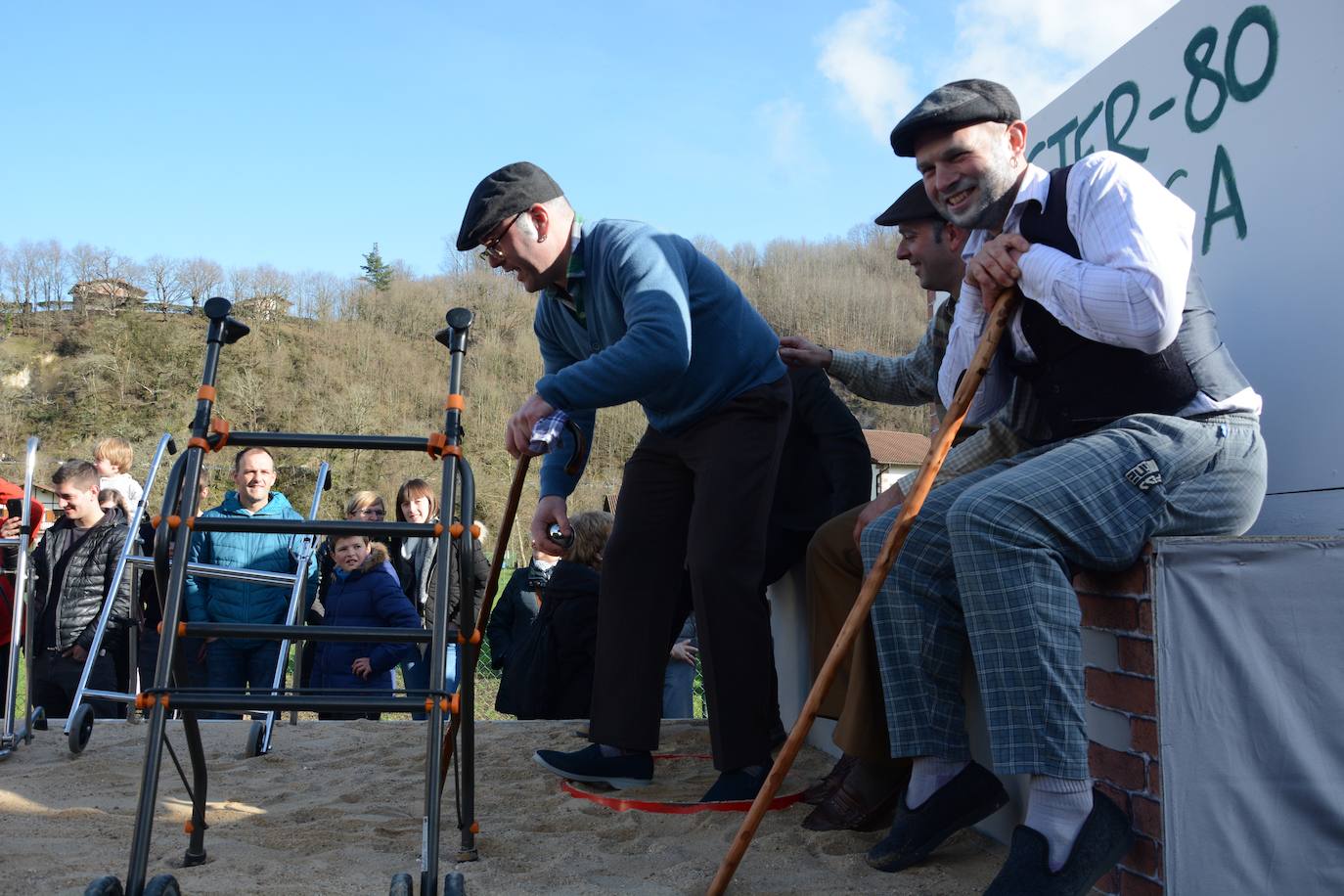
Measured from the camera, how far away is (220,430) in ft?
7.97

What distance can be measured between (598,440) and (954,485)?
5232 cm

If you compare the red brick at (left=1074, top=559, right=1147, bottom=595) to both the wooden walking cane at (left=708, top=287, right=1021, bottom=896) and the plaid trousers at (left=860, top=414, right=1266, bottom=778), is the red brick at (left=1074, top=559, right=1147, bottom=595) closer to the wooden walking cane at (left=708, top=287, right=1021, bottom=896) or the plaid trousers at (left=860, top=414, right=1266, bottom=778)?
the plaid trousers at (left=860, top=414, right=1266, bottom=778)

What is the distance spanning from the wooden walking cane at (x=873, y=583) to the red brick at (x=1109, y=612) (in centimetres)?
43

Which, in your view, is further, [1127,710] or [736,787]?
[736,787]

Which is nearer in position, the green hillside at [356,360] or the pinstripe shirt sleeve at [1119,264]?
the pinstripe shirt sleeve at [1119,264]

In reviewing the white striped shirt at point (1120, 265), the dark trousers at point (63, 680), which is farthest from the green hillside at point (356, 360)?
the white striped shirt at point (1120, 265)

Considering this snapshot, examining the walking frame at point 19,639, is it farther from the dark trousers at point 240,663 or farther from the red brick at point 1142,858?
the red brick at point 1142,858

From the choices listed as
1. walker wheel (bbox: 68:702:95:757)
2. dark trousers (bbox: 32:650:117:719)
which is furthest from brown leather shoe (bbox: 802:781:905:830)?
dark trousers (bbox: 32:650:117:719)

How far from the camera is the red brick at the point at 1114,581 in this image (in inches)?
88.5

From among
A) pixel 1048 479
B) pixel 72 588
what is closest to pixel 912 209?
pixel 1048 479

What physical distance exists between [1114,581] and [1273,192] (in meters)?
1.29

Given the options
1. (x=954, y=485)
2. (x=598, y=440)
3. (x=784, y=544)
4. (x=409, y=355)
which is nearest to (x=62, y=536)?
(x=784, y=544)

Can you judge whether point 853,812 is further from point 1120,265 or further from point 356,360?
point 356,360

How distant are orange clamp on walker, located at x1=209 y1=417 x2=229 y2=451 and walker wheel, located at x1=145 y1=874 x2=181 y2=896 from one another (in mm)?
840
